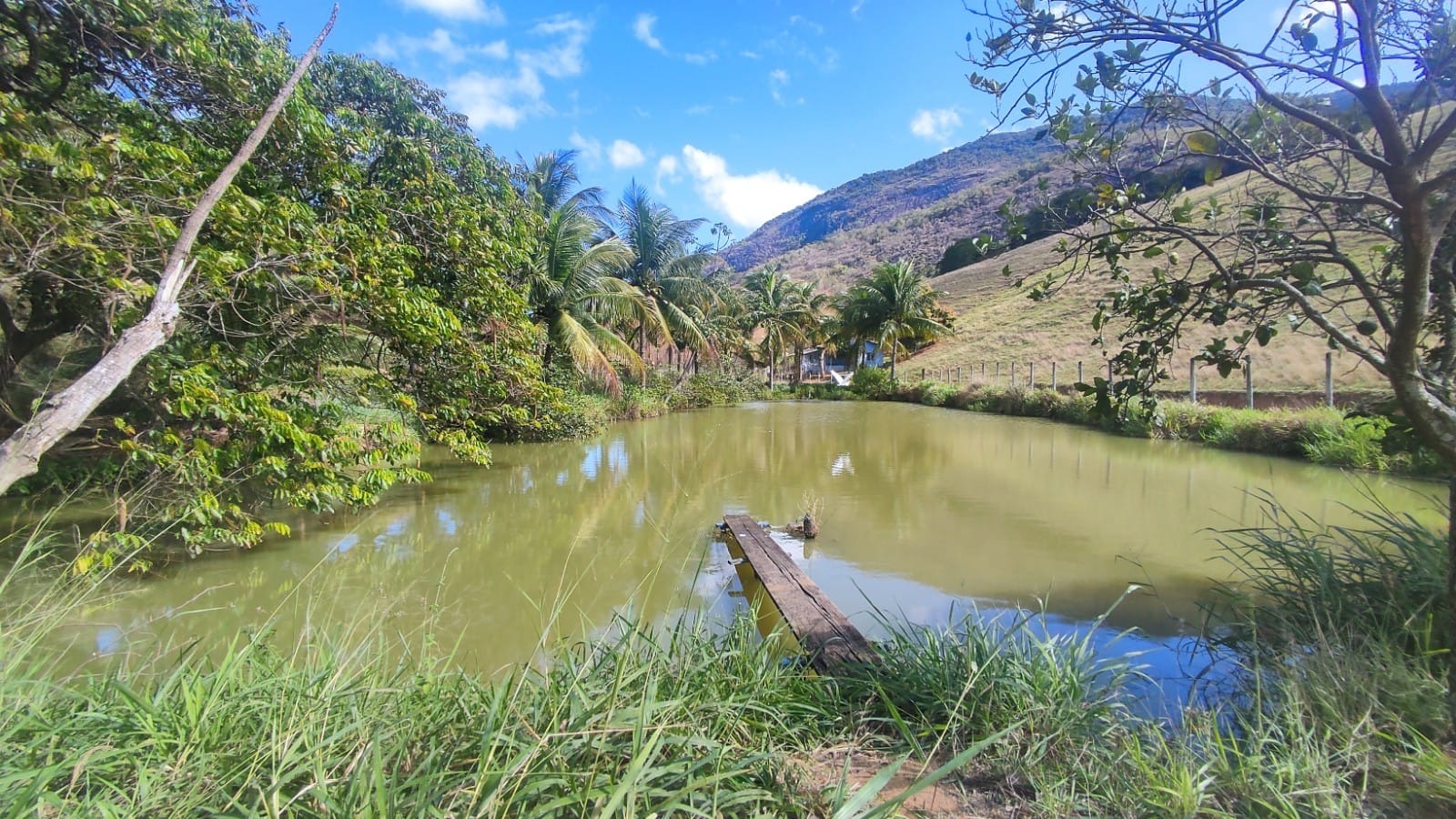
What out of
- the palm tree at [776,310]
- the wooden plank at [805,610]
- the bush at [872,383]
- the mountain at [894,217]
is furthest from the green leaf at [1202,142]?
the mountain at [894,217]

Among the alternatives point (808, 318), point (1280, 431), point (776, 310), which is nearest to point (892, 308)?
point (808, 318)

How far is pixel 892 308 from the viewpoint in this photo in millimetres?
28109

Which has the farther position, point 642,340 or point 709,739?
point 642,340

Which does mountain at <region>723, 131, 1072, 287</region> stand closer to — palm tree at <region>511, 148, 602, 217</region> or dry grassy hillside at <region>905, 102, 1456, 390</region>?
dry grassy hillside at <region>905, 102, 1456, 390</region>

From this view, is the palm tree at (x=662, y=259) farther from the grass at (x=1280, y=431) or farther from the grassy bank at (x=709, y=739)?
the grassy bank at (x=709, y=739)

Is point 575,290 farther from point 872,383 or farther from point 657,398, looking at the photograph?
point 872,383

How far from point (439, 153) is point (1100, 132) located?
8.54 metres

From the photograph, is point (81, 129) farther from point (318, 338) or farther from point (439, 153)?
point (439, 153)

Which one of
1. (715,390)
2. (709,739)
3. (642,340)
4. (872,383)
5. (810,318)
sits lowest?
(709,739)

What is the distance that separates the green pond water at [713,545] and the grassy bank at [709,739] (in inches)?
9.6

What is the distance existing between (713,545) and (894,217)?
91.7m

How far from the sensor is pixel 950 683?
7.32ft

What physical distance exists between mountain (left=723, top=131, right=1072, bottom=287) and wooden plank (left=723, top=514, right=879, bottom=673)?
5068cm

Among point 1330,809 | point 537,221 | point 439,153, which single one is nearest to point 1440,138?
point 1330,809
